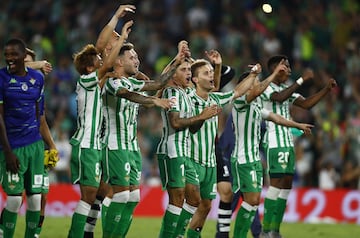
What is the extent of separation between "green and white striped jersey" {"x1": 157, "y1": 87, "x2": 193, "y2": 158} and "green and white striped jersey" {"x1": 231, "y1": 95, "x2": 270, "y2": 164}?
1310 mm

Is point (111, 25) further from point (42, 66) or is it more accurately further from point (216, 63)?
point (216, 63)

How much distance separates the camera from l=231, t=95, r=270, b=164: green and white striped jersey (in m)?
14.6

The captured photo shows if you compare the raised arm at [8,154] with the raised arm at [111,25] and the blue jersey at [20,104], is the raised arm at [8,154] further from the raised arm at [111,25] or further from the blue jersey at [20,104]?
the raised arm at [111,25]

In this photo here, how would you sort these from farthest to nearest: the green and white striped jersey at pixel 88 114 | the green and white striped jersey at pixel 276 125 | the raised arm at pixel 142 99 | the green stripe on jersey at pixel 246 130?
the green and white striped jersey at pixel 276 125, the green stripe on jersey at pixel 246 130, the green and white striped jersey at pixel 88 114, the raised arm at pixel 142 99

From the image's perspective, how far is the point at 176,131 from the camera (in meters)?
13.4

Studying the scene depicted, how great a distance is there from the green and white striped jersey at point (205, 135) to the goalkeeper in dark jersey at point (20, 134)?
2.34 meters

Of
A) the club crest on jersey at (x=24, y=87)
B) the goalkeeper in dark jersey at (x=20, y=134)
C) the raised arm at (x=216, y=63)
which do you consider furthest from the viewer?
the raised arm at (x=216, y=63)

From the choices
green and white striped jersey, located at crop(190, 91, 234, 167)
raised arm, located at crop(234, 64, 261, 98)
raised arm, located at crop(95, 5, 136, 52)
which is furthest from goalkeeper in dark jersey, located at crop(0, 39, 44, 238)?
raised arm, located at crop(234, 64, 261, 98)

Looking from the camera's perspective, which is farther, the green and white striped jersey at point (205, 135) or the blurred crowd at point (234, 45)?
the blurred crowd at point (234, 45)

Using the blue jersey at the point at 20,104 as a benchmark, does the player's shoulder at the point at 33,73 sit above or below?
above

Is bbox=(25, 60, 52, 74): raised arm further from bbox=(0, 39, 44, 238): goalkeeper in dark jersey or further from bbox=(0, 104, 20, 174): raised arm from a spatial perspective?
bbox=(0, 104, 20, 174): raised arm

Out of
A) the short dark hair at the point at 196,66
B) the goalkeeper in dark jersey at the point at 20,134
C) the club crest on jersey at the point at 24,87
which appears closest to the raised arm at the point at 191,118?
the short dark hair at the point at 196,66

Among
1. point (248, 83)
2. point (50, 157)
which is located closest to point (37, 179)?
point (50, 157)

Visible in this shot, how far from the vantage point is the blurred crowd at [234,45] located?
76.9 ft
